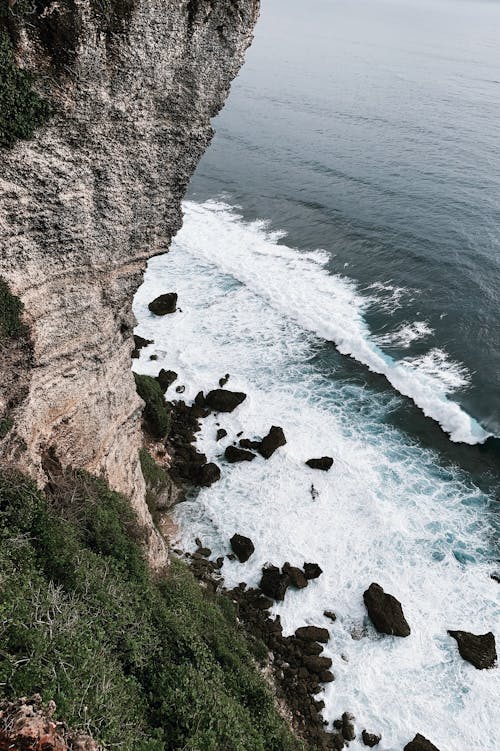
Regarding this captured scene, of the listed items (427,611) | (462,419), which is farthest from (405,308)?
(427,611)

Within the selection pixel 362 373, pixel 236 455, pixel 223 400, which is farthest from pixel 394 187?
pixel 236 455

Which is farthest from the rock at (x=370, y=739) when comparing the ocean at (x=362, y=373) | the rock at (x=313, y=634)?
the rock at (x=313, y=634)

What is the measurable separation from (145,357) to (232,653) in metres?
16.5

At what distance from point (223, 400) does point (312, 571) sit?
29.6ft

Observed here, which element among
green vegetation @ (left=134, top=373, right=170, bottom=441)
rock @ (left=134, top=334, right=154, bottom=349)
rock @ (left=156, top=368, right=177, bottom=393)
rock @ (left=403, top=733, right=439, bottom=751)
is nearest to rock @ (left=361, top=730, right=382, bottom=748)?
rock @ (left=403, top=733, right=439, bottom=751)

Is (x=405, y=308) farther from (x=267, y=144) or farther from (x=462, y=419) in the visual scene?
(x=267, y=144)

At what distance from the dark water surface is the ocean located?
21 cm

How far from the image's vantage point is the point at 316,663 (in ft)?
51.0

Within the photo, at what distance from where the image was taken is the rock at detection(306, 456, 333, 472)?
2172 cm

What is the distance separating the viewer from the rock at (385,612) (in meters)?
16.7

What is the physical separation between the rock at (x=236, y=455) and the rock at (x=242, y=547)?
3817mm

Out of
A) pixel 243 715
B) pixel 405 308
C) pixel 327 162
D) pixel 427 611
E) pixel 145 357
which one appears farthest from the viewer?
→ pixel 327 162

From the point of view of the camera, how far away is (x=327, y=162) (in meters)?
52.2

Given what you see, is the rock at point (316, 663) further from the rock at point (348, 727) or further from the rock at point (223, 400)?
the rock at point (223, 400)
